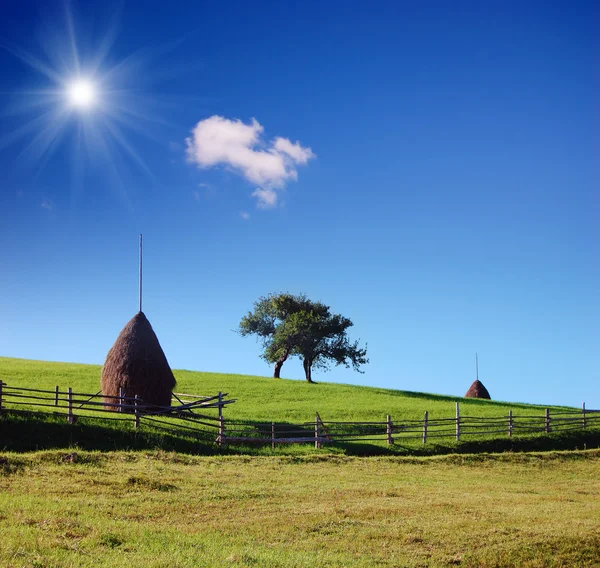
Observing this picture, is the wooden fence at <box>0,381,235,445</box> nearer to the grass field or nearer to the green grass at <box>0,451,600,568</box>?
the grass field

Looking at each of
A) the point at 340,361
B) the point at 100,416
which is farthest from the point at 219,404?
the point at 340,361

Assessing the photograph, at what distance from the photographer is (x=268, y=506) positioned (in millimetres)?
13438

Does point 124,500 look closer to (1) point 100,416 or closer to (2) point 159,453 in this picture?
(2) point 159,453

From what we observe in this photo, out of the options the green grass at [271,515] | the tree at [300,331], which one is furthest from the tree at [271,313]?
the green grass at [271,515]

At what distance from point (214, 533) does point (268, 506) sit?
2.72 meters

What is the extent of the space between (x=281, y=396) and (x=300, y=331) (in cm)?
1386

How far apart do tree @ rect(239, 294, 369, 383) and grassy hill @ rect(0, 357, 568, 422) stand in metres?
6.65

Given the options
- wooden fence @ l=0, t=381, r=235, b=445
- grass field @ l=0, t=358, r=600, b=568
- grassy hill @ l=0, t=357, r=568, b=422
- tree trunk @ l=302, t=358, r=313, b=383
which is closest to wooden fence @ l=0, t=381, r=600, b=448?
wooden fence @ l=0, t=381, r=235, b=445

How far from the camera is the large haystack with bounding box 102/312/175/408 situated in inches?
1015

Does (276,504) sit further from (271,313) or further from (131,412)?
(271,313)

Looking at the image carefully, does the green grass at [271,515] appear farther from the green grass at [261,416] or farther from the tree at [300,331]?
the tree at [300,331]

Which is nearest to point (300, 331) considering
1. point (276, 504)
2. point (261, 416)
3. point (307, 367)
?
point (307, 367)

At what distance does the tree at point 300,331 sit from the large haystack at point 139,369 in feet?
87.3

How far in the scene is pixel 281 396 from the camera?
39.7 meters
